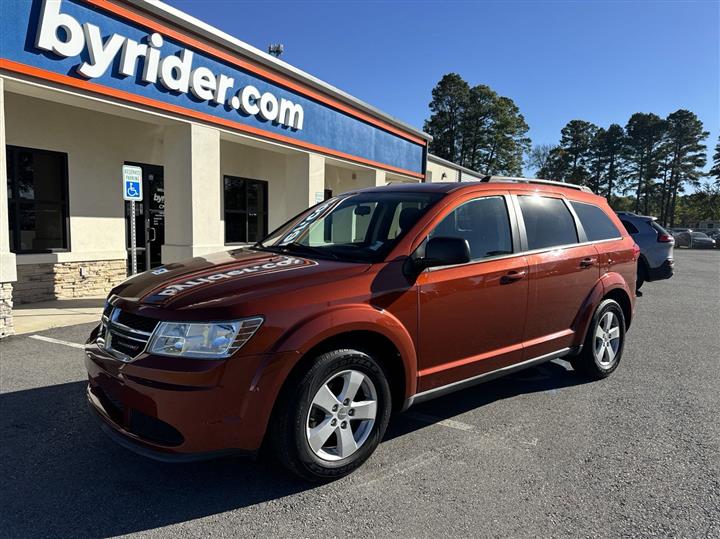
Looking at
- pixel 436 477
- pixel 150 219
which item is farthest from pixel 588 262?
pixel 150 219

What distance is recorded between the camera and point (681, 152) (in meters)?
61.9

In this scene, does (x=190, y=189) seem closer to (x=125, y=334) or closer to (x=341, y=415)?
(x=125, y=334)

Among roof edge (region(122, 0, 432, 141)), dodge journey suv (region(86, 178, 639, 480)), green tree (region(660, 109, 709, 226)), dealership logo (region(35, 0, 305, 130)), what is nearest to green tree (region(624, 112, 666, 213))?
green tree (region(660, 109, 709, 226))

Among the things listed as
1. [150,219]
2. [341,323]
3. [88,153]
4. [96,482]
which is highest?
[88,153]

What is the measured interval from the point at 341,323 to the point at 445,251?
0.82 metres

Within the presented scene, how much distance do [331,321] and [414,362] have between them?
0.75 metres

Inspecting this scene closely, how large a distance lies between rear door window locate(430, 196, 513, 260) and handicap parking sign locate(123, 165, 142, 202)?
19.7ft

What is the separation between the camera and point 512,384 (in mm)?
4723

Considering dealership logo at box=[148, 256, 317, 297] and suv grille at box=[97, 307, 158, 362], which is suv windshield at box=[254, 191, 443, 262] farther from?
suv grille at box=[97, 307, 158, 362]

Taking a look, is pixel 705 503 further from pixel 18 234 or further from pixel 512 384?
pixel 18 234

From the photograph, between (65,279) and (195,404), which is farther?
(65,279)

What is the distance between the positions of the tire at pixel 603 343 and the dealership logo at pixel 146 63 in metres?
7.50

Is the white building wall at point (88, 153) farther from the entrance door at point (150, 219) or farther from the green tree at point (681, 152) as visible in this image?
the green tree at point (681, 152)

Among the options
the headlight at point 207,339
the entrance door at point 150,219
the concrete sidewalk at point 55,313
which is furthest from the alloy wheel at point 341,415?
the entrance door at point 150,219
